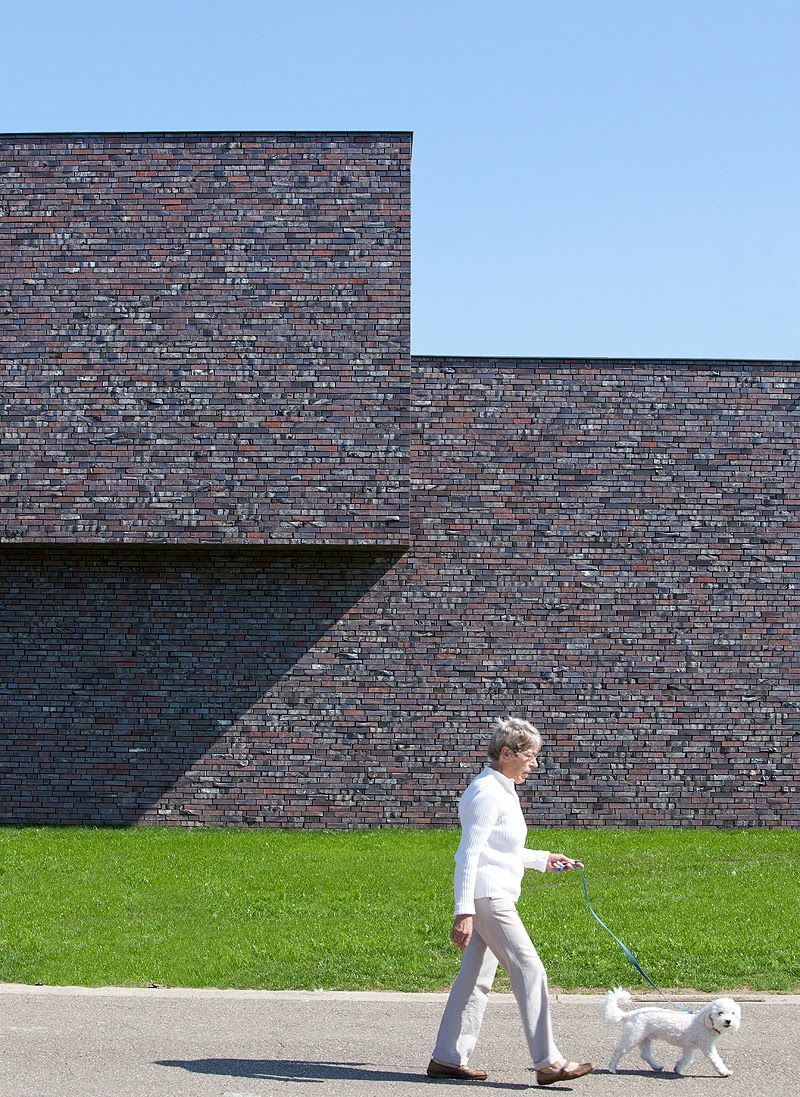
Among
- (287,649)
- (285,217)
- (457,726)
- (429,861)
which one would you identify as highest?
(285,217)

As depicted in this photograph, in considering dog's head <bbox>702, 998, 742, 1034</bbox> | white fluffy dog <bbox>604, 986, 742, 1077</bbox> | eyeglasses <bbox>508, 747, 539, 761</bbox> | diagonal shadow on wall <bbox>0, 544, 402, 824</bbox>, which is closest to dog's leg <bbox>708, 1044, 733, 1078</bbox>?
white fluffy dog <bbox>604, 986, 742, 1077</bbox>

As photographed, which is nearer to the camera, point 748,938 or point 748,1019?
point 748,1019

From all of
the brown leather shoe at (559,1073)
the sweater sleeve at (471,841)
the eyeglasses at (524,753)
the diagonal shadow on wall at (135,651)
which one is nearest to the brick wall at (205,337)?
the diagonal shadow on wall at (135,651)

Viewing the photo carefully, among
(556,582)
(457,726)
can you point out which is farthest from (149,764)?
(556,582)

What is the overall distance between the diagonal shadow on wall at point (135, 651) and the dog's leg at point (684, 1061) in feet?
30.3

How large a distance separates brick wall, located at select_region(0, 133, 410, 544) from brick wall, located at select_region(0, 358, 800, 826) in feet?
2.89

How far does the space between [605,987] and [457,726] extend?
713 centimetres

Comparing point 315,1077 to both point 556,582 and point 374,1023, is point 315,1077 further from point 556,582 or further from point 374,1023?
point 556,582

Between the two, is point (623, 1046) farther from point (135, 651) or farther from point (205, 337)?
point (205, 337)

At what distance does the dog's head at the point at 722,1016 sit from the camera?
5785 mm

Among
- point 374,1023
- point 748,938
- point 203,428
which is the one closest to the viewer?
point 374,1023

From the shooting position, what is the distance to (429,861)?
12047 mm

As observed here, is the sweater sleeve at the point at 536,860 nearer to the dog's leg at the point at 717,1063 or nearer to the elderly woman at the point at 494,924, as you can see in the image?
the elderly woman at the point at 494,924

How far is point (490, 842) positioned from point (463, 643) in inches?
356
